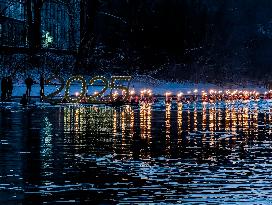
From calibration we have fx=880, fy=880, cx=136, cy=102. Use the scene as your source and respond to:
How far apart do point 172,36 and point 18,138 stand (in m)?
71.1

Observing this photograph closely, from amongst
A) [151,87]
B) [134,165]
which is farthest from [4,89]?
[134,165]

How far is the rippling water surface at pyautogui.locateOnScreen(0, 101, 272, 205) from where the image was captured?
11.9m

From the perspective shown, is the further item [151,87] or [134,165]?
[151,87]

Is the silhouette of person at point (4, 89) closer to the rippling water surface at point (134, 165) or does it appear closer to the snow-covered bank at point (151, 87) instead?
the snow-covered bank at point (151, 87)

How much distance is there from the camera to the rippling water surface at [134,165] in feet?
39.1

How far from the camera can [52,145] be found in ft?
67.8

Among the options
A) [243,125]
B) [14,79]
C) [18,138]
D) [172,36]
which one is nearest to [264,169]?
[18,138]

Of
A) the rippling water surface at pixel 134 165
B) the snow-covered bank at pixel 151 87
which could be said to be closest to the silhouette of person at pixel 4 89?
the snow-covered bank at pixel 151 87

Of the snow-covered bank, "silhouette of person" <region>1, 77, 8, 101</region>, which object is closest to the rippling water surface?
"silhouette of person" <region>1, 77, 8, 101</region>

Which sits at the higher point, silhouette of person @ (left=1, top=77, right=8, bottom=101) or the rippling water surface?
silhouette of person @ (left=1, top=77, right=8, bottom=101)

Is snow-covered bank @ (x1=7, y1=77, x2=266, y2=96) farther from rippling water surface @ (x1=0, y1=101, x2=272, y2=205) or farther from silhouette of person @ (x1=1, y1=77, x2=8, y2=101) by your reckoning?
rippling water surface @ (x1=0, y1=101, x2=272, y2=205)

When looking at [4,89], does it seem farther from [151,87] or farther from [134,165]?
[134,165]

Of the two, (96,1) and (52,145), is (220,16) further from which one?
(52,145)

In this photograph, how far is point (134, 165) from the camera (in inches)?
635
